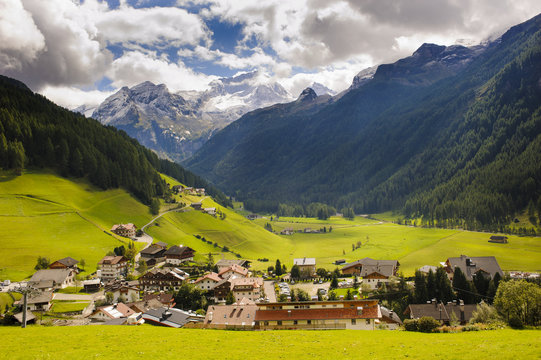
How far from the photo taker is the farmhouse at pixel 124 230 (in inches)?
6068

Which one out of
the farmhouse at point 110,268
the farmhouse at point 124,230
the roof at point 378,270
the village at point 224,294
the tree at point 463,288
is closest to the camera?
the village at point 224,294

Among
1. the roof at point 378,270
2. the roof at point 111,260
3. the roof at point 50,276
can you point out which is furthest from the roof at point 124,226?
the roof at point 378,270

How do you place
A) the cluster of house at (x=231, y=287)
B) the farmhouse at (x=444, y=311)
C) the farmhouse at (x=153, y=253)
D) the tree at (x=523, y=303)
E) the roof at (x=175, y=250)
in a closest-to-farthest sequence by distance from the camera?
1. the tree at (x=523, y=303)
2. the farmhouse at (x=444, y=311)
3. the cluster of house at (x=231, y=287)
4. the farmhouse at (x=153, y=253)
5. the roof at (x=175, y=250)

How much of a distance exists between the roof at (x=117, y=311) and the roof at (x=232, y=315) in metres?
21.3

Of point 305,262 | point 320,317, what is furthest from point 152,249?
point 320,317

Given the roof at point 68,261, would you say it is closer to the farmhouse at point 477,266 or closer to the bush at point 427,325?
the bush at point 427,325

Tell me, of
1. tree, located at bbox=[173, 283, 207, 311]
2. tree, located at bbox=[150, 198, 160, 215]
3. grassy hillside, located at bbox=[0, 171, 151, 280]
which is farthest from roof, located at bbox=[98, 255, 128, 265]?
tree, located at bbox=[150, 198, 160, 215]

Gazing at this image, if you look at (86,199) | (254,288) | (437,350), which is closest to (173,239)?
(86,199)

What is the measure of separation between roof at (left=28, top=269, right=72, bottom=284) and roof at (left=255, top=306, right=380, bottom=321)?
70.3m

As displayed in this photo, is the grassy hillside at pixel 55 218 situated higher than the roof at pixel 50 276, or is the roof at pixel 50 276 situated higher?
the grassy hillside at pixel 55 218

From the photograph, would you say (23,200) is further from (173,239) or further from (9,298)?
(9,298)

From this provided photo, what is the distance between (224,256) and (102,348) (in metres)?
127

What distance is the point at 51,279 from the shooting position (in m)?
102

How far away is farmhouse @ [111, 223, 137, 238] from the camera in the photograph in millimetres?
154125
